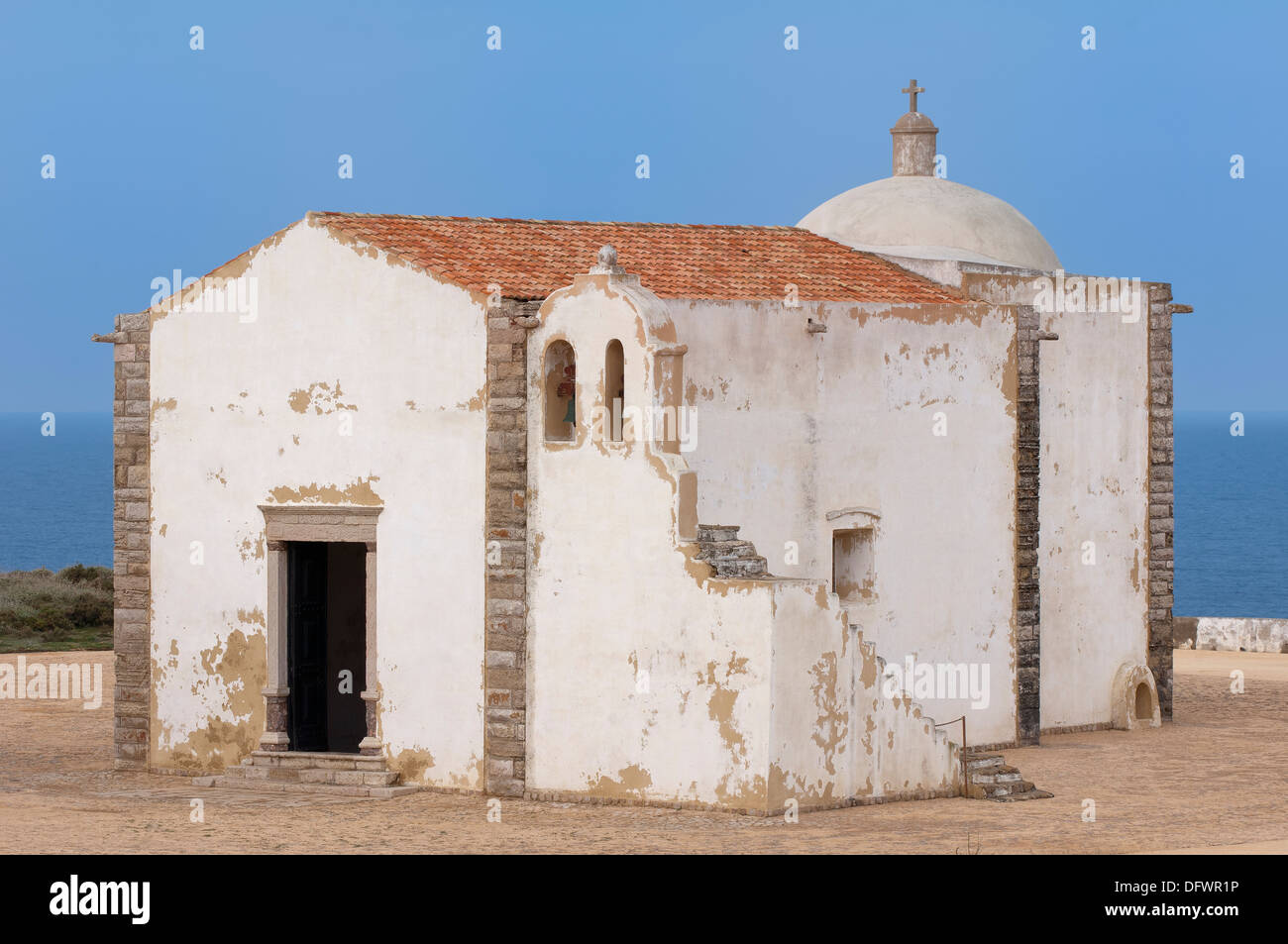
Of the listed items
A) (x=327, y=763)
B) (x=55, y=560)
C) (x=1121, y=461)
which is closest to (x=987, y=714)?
(x=1121, y=461)

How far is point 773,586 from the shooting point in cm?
1789

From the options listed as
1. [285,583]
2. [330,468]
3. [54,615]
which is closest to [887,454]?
[330,468]

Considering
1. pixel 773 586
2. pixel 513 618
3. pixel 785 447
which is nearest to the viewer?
pixel 773 586

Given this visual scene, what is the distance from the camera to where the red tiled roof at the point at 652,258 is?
20.4 m

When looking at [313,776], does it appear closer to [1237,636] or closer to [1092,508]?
[1092,508]

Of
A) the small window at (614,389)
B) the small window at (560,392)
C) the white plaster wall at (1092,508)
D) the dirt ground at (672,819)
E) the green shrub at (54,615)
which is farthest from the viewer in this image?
the green shrub at (54,615)

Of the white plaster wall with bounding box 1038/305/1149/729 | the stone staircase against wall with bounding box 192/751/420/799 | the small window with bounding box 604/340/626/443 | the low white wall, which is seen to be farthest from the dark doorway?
the low white wall

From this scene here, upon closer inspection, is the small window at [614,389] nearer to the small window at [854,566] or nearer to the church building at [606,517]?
the church building at [606,517]

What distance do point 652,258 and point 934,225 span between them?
523 cm

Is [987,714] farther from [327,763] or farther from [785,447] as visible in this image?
[327,763]

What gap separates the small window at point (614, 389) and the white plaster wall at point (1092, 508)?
262 inches

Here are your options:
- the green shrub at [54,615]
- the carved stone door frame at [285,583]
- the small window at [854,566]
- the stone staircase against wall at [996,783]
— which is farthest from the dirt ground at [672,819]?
the green shrub at [54,615]

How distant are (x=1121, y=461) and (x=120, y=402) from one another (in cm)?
1129

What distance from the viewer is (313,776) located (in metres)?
19.9
